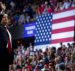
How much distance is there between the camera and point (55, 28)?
41.8ft

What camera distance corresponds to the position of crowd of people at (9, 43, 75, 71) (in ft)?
30.9

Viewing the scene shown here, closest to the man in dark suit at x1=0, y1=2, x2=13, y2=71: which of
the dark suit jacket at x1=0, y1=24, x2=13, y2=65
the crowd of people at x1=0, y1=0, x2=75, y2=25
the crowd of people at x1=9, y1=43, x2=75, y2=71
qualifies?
the dark suit jacket at x1=0, y1=24, x2=13, y2=65

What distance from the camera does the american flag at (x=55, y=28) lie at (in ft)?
39.3

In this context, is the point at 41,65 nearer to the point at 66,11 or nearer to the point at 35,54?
the point at 35,54

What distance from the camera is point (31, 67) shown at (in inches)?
437

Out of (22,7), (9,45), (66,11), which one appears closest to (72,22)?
(66,11)

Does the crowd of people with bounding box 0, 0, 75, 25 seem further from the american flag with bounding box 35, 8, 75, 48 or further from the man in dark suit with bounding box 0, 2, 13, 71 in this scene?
the man in dark suit with bounding box 0, 2, 13, 71

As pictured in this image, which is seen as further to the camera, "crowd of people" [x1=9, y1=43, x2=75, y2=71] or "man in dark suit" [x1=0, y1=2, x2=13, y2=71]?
"crowd of people" [x1=9, y1=43, x2=75, y2=71]

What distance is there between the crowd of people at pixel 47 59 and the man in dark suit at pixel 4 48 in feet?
18.2

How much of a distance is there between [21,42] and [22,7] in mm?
2591

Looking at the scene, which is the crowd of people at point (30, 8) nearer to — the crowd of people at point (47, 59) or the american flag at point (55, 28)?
the american flag at point (55, 28)

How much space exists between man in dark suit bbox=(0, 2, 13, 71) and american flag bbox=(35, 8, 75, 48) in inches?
349

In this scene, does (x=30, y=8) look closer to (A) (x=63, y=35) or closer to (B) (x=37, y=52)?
(A) (x=63, y=35)

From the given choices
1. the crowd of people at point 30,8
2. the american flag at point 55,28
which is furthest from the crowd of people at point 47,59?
the crowd of people at point 30,8
